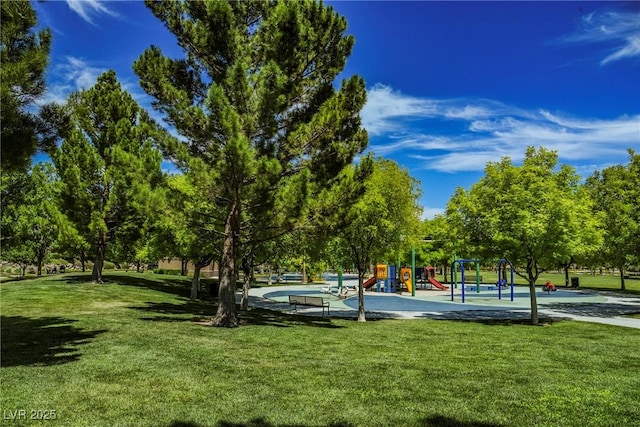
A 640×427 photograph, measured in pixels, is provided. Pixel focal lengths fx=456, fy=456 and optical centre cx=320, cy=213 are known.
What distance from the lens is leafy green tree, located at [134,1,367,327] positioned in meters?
14.7

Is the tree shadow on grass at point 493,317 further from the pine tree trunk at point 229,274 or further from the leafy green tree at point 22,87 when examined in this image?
the leafy green tree at point 22,87

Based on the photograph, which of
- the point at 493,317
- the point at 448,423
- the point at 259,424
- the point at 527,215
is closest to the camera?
the point at 259,424

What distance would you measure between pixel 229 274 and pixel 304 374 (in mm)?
7927

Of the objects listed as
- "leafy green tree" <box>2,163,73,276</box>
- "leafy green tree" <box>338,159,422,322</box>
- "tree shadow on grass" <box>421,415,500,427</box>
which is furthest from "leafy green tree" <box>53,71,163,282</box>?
"tree shadow on grass" <box>421,415,500,427</box>

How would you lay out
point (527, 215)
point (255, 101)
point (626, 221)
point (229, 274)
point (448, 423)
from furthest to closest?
point (626, 221), point (527, 215), point (229, 274), point (255, 101), point (448, 423)

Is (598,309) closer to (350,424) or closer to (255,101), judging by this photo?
(255,101)

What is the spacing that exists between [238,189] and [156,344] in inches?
228

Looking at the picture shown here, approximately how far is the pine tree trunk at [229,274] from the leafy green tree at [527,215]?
967 cm

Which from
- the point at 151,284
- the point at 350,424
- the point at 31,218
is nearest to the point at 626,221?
the point at 350,424

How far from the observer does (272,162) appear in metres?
14.2

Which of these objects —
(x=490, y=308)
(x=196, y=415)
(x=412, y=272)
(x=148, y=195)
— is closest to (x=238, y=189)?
(x=148, y=195)

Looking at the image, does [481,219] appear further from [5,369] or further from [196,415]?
[5,369]

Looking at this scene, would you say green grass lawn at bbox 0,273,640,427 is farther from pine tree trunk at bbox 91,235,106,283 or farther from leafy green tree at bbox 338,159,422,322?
pine tree trunk at bbox 91,235,106,283

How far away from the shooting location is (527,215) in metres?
18.0
